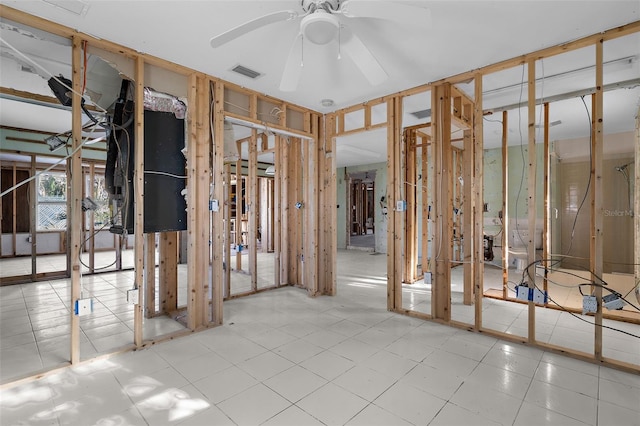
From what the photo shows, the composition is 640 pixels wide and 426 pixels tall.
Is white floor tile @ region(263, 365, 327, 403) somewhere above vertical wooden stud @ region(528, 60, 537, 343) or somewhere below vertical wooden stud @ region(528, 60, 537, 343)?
below

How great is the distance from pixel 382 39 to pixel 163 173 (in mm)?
2535

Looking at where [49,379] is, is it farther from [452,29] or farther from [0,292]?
[452,29]

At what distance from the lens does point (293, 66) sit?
2541 mm

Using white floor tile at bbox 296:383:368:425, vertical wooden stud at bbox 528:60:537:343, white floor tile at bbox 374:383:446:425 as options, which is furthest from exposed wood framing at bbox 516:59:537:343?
white floor tile at bbox 296:383:368:425

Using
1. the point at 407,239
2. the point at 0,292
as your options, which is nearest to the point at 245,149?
the point at 407,239

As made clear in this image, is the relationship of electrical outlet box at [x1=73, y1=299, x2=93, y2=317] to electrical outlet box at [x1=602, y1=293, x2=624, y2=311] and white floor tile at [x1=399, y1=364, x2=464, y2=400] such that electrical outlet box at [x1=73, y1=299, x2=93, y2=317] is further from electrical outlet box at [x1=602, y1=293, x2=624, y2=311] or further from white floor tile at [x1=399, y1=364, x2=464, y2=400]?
electrical outlet box at [x1=602, y1=293, x2=624, y2=311]

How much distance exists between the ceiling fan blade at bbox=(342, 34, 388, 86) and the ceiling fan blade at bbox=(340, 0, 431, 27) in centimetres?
27

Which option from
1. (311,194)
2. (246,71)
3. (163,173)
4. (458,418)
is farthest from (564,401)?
(246,71)

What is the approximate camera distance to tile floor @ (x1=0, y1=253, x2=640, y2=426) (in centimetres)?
193

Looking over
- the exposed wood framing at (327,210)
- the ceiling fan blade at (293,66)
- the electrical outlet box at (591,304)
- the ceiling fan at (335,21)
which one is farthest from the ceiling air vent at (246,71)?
the electrical outlet box at (591,304)

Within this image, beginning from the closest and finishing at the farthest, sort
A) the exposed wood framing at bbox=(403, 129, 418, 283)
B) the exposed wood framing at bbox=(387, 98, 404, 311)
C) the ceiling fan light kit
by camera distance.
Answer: the ceiling fan light kit, the exposed wood framing at bbox=(387, 98, 404, 311), the exposed wood framing at bbox=(403, 129, 418, 283)

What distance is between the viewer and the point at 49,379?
236 centimetres

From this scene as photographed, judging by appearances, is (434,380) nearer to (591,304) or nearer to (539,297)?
(539,297)

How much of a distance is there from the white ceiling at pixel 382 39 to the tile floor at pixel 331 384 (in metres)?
2.62
